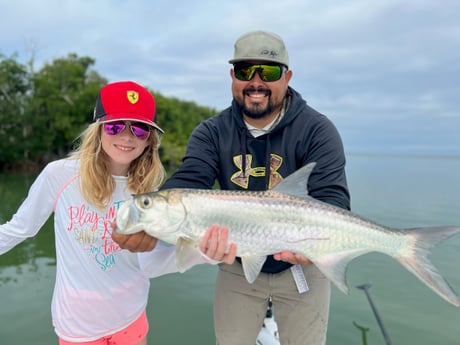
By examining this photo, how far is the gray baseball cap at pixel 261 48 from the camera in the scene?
3.27 metres

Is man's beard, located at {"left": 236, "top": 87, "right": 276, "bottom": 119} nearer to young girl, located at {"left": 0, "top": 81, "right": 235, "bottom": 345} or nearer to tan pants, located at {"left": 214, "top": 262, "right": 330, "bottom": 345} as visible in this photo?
young girl, located at {"left": 0, "top": 81, "right": 235, "bottom": 345}

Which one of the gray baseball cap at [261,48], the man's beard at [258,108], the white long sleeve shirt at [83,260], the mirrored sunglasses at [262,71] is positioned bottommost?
the white long sleeve shirt at [83,260]

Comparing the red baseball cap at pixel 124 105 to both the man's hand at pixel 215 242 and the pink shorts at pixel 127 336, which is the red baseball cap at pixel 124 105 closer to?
the man's hand at pixel 215 242

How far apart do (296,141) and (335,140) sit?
1.21 ft

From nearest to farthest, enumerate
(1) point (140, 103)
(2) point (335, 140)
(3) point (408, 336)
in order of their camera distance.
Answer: (1) point (140, 103)
(2) point (335, 140)
(3) point (408, 336)

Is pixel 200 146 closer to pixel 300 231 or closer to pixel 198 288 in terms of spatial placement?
pixel 300 231

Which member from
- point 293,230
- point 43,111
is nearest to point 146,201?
point 293,230

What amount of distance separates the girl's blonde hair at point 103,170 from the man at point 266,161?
0.85 feet

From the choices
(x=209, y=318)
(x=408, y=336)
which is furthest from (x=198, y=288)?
(x=408, y=336)

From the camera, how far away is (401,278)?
29.8 ft

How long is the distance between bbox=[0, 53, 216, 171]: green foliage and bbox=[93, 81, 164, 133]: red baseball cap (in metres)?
40.1

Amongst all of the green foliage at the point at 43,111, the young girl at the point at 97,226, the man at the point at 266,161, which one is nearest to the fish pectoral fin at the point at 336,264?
the man at the point at 266,161

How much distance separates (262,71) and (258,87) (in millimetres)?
156

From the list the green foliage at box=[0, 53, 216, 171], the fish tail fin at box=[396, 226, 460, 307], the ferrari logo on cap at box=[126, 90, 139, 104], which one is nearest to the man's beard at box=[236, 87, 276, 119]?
the ferrari logo on cap at box=[126, 90, 139, 104]
